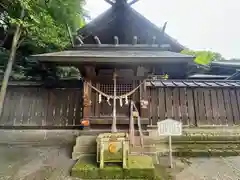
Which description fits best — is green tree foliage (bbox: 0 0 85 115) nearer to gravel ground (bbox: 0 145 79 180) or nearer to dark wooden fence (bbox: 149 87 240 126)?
gravel ground (bbox: 0 145 79 180)

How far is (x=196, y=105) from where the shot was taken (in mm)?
7898

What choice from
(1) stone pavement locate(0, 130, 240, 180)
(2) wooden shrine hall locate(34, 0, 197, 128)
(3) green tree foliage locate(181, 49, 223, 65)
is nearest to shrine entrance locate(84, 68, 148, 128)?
(2) wooden shrine hall locate(34, 0, 197, 128)

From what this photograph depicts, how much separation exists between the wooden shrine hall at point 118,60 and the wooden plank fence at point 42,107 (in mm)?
1440

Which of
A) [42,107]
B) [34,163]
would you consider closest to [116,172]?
[34,163]

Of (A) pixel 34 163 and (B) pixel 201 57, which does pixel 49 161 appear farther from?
(B) pixel 201 57

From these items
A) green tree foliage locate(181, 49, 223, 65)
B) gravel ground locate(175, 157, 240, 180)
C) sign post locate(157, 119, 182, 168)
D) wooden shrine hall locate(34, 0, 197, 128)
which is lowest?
gravel ground locate(175, 157, 240, 180)

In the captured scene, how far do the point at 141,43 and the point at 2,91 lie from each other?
6.17 metres

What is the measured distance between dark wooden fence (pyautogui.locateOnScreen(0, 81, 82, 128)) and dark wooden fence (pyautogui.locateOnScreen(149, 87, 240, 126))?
346 cm

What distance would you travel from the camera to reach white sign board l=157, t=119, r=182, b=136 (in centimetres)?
516

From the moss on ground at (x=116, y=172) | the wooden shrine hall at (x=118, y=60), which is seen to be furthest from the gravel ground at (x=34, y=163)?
the wooden shrine hall at (x=118, y=60)

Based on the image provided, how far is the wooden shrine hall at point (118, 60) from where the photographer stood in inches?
236

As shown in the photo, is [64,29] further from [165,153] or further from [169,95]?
[165,153]

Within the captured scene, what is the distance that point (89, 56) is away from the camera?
19.6ft

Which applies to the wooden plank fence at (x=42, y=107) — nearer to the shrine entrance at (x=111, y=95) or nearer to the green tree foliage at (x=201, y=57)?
the shrine entrance at (x=111, y=95)
